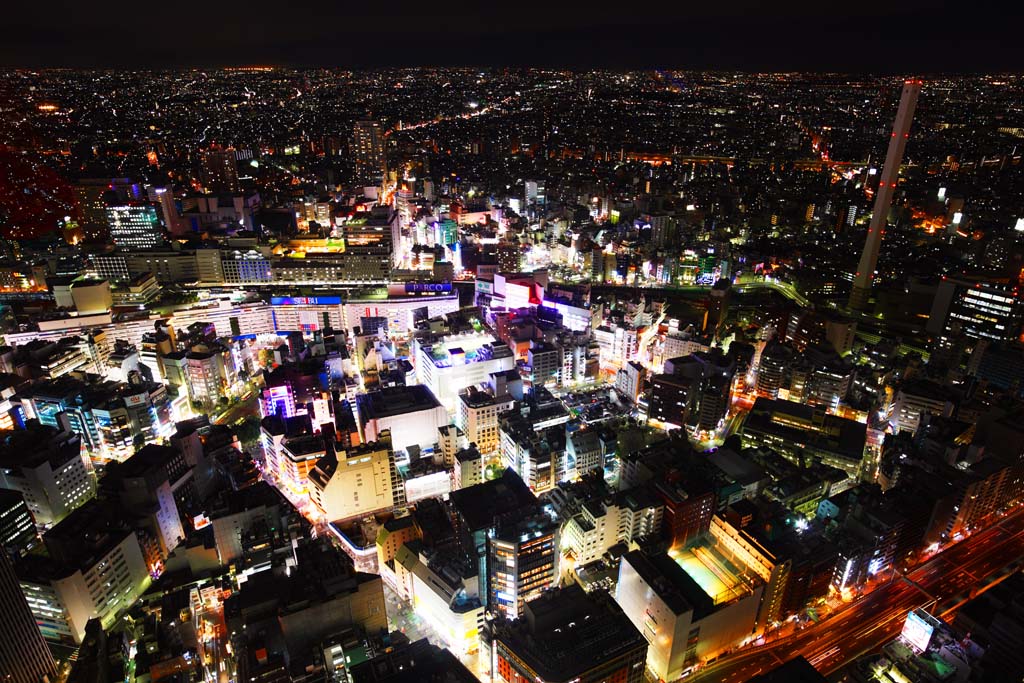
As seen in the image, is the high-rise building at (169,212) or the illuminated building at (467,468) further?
the high-rise building at (169,212)

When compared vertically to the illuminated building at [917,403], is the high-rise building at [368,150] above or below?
above

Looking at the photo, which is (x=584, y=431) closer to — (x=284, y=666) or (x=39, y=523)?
(x=284, y=666)

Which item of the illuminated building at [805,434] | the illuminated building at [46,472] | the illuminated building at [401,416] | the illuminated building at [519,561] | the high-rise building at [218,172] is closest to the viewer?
the illuminated building at [519,561]

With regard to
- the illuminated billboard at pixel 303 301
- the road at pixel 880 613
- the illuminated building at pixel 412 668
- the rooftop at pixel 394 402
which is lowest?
the road at pixel 880 613

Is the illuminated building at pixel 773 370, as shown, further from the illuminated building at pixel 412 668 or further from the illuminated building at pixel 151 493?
the illuminated building at pixel 151 493

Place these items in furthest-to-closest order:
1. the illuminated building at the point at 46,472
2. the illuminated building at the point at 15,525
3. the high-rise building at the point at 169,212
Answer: the high-rise building at the point at 169,212 < the illuminated building at the point at 46,472 < the illuminated building at the point at 15,525

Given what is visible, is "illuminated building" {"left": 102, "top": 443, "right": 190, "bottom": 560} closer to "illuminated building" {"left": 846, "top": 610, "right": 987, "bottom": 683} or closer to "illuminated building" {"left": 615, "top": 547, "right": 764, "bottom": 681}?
"illuminated building" {"left": 615, "top": 547, "right": 764, "bottom": 681}

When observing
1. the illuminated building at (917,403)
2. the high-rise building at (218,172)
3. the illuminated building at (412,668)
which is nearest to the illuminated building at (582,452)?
the illuminated building at (412,668)

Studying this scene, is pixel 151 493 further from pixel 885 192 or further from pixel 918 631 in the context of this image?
pixel 885 192
